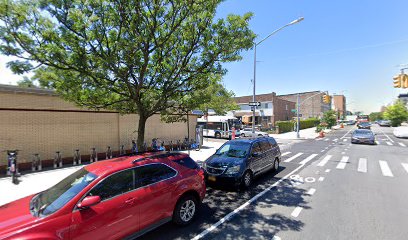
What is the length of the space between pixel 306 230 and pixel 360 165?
868 centimetres

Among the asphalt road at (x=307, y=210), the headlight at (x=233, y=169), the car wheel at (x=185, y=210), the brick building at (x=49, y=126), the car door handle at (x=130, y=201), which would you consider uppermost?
the brick building at (x=49, y=126)

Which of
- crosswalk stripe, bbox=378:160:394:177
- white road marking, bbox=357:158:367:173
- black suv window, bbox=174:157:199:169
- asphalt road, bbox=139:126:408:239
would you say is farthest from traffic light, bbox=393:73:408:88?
black suv window, bbox=174:157:199:169

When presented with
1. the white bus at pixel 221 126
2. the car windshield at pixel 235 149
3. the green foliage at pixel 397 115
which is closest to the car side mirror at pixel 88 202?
the car windshield at pixel 235 149

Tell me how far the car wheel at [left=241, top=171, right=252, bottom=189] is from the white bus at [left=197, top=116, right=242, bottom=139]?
700 inches

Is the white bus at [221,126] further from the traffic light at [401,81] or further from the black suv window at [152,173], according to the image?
the black suv window at [152,173]

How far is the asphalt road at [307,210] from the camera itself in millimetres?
4277

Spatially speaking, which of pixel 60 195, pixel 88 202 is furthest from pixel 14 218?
pixel 88 202

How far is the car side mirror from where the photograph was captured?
10.1 ft

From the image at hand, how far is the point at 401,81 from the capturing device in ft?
49.4

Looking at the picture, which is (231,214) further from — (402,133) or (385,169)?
(402,133)

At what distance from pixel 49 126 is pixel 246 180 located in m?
9.37

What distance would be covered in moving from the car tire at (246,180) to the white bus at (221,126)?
17.8 metres

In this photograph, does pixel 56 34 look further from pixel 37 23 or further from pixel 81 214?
pixel 81 214

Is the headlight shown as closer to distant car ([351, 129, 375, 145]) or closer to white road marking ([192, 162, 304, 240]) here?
white road marking ([192, 162, 304, 240])
